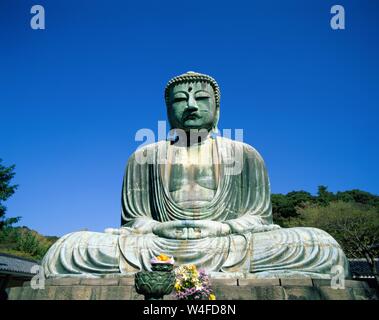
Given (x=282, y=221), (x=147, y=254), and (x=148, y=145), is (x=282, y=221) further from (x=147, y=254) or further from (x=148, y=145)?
(x=147, y=254)

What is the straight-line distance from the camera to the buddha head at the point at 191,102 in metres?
9.06

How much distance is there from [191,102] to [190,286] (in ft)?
16.6

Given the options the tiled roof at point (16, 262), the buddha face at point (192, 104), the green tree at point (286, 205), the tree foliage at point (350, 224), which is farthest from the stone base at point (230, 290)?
the green tree at point (286, 205)

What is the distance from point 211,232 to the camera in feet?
23.3

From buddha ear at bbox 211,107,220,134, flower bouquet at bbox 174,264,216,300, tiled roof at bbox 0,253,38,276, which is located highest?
buddha ear at bbox 211,107,220,134

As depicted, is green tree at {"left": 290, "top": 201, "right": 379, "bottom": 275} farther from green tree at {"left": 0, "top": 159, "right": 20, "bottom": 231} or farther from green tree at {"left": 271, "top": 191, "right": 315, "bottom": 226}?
green tree at {"left": 0, "top": 159, "right": 20, "bottom": 231}

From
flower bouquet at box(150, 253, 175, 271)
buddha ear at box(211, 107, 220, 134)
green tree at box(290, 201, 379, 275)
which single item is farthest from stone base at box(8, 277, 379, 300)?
green tree at box(290, 201, 379, 275)

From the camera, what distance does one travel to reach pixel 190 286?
15.6ft

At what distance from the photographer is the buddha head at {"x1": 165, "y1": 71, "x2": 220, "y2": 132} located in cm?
906

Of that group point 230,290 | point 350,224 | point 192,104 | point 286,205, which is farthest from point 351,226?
point 230,290

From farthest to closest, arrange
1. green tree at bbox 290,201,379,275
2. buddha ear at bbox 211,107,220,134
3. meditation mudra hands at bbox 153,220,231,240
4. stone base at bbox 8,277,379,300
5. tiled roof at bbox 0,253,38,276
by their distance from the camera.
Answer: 1. green tree at bbox 290,201,379,275
2. tiled roof at bbox 0,253,38,276
3. buddha ear at bbox 211,107,220,134
4. meditation mudra hands at bbox 153,220,231,240
5. stone base at bbox 8,277,379,300

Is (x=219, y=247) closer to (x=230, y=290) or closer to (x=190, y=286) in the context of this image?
(x=230, y=290)

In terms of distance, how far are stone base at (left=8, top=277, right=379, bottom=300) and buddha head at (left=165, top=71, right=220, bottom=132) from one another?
4.11 metres

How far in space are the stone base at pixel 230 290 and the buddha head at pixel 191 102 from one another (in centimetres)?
411
